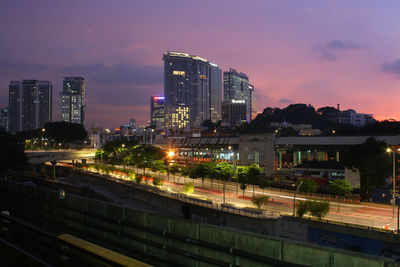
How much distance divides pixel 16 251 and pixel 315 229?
116 ft

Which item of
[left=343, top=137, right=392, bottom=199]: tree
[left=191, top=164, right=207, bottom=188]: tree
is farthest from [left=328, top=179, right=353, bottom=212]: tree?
[left=191, top=164, right=207, bottom=188]: tree

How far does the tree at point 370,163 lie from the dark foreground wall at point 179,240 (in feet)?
175

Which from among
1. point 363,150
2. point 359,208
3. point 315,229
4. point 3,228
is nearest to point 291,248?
point 3,228

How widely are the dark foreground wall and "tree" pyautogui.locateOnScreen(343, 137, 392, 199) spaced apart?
5330 cm

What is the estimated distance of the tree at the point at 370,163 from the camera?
52219 millimetres

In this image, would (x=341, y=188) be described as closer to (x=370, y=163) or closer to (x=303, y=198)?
(x=303, y=198)

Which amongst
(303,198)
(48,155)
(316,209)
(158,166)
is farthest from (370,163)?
(48,155)

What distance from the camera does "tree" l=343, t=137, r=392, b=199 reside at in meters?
52.2

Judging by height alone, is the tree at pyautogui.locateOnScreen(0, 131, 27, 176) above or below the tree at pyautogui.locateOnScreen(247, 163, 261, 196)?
above

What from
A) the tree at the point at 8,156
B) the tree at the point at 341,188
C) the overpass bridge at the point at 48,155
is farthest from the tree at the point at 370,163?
the overpass bridge at the point at 48,155

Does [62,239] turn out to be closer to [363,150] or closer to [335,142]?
[363,150]

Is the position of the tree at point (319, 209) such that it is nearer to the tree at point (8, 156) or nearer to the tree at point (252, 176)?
the tree at point (252, 176)

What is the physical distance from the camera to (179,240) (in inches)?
315

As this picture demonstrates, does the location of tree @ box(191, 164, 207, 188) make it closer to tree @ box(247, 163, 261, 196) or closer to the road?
the road
